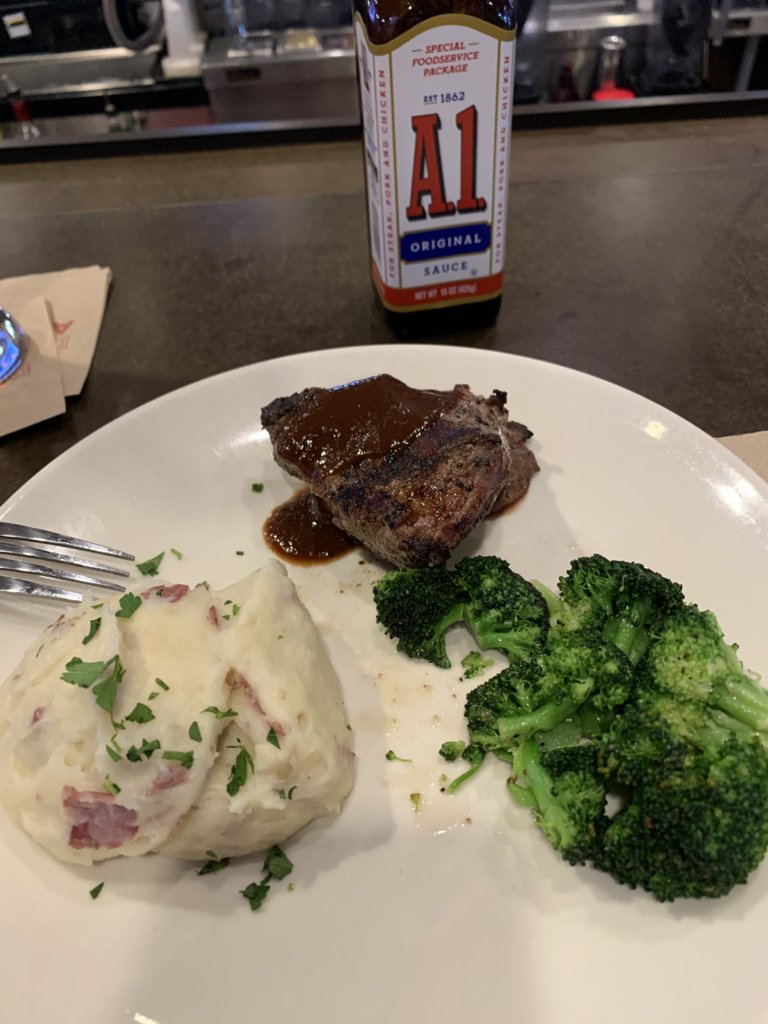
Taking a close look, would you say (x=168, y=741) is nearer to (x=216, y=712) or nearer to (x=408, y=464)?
(x=216, y=712)

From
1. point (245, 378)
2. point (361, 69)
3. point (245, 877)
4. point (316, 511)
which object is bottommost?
point (245, 877)

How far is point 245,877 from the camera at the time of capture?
77.1 inches

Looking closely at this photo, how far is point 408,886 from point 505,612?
32.5 inches

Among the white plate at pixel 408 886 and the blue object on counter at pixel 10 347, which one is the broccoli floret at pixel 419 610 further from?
the blue object on counter at pixel 10 347

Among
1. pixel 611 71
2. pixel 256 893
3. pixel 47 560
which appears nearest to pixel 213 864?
pixel 256 893

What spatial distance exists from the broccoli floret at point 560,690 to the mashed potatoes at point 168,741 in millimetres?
441

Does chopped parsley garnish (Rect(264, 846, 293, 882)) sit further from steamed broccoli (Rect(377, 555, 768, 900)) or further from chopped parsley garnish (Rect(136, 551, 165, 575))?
A: chopped parsley garnish (Rect(136, 551, 165, 575))

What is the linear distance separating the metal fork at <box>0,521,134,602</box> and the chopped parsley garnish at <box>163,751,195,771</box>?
834mm

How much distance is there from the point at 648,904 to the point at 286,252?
12.7ft

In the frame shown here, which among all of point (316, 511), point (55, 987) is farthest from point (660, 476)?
point (55, 987)

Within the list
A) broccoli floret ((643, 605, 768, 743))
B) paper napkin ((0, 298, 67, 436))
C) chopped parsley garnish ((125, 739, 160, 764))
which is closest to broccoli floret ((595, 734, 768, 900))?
broccoli floret ((643, 605, 768, 743))

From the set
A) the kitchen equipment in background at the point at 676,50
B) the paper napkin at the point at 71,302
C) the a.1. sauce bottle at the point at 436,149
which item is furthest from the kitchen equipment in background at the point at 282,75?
the a.1. sauce bottle at the point at 436,149

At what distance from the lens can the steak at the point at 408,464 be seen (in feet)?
7.91

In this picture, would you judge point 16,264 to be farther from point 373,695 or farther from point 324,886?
point 324,886
